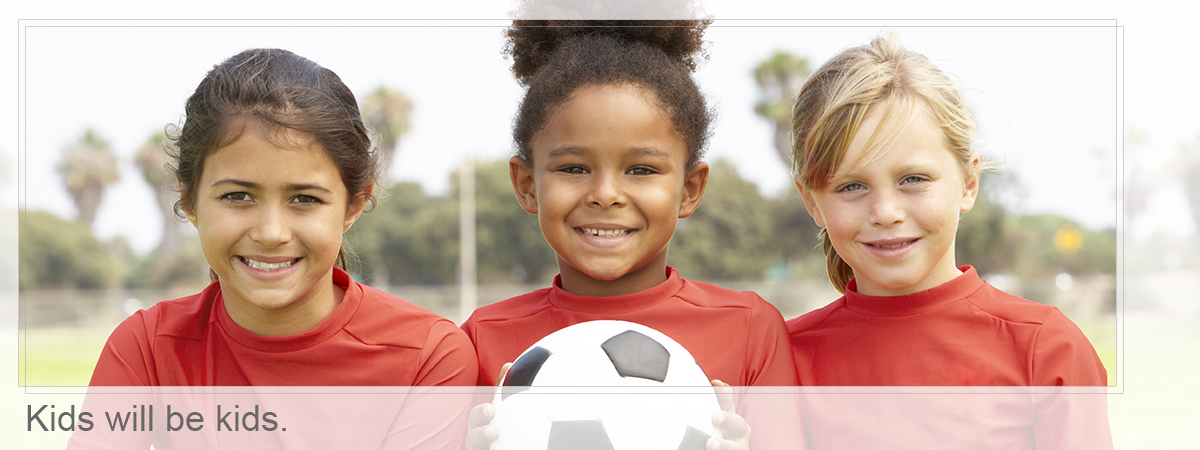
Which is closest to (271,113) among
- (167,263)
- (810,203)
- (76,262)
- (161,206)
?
(810,203)

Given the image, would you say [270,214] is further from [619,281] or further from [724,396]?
[724,396]

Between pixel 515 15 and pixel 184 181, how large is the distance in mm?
1268

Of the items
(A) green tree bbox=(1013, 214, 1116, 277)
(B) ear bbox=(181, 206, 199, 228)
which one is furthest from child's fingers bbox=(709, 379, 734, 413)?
(A) green tree bbox=(1013, 214, 1116, 277)

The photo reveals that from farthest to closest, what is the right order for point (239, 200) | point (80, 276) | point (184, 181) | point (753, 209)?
point (80, 276)
point (753, 209)
point (184, 181)
point (239, 200)

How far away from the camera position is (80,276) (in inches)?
918

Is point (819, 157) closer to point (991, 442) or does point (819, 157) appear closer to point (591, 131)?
point (591, 131)

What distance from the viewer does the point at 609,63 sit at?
8.54 ft

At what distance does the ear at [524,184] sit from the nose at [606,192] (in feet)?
1.02

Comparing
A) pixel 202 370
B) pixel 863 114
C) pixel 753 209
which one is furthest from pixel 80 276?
pixel 863 114

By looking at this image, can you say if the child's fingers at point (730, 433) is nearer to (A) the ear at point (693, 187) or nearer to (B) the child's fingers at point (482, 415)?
(B) the child's fingers at point (482, 415)

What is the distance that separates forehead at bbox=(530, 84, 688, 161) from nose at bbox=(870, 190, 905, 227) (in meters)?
0.63

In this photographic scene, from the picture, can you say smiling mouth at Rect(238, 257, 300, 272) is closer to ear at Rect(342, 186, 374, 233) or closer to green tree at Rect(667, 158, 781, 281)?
ear at Rect(342, 186, 374, 233)

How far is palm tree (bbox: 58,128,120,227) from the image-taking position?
31.8 meters

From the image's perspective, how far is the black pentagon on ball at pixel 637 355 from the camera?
7.19 feet
